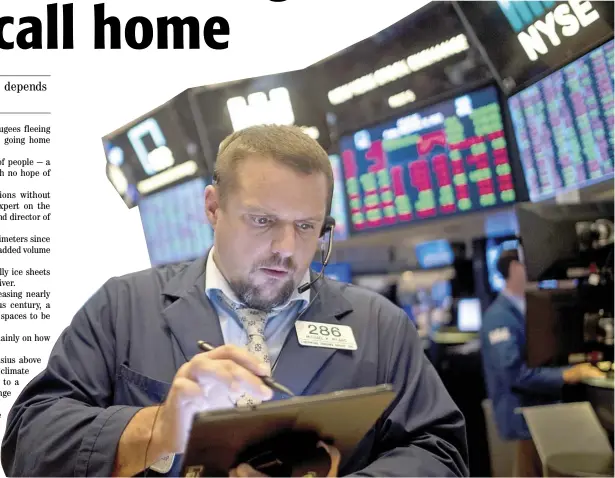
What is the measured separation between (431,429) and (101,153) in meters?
1.53

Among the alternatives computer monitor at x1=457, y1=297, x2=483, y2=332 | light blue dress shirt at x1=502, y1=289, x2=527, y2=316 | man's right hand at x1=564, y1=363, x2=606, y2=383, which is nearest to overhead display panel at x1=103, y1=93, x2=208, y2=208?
computer monitor at x1=457, y1=297, x2=483, y2=332

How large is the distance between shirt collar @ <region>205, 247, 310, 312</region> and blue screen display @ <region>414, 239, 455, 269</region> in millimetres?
544

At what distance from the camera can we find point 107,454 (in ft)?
5.22

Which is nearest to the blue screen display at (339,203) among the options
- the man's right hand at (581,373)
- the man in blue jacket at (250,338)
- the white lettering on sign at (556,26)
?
the man in blue jacket at (250,338)

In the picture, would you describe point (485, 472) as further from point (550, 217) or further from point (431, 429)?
point (550, 217)

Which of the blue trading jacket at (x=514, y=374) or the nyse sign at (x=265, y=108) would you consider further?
the nyse sign at (x=265, y=108)

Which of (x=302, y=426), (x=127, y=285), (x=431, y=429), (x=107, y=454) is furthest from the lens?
(x=127, y=285)

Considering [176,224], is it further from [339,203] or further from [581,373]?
[581,373]

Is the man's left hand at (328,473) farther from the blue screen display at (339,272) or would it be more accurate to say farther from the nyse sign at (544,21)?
the nyse sign at (544,21)

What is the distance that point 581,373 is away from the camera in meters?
2.30

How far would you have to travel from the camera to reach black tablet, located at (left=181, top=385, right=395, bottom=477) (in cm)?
133

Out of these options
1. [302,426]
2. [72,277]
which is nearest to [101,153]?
[72,277]

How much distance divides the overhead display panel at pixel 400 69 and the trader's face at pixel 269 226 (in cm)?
62

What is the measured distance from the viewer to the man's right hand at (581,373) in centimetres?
230
